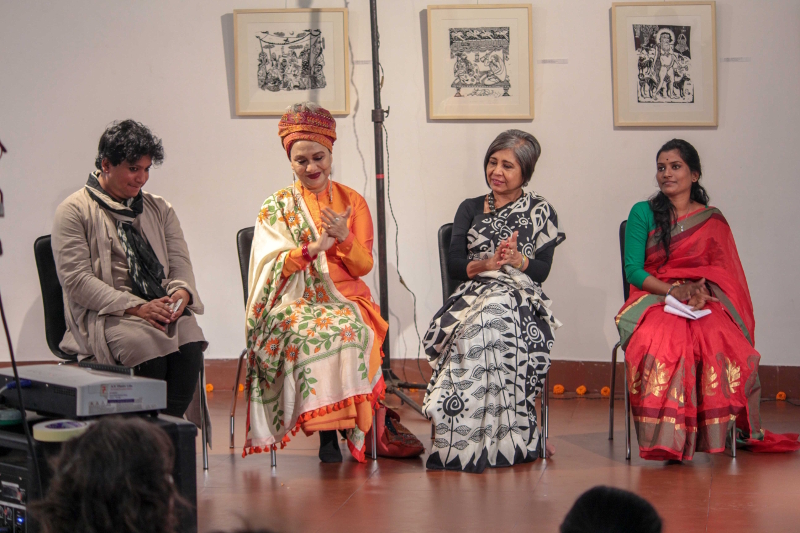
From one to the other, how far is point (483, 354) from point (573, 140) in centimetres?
185

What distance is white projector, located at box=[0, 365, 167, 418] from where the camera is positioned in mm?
1800

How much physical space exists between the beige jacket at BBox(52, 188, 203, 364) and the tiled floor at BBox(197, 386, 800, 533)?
662 millimetres

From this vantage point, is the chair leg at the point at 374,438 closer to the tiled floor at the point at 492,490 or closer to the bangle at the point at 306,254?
the tiled floor at the point at 492,490

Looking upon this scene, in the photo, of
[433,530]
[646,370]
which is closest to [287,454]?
[433,530]

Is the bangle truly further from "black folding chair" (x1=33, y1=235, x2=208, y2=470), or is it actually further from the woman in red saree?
the woman in red saree

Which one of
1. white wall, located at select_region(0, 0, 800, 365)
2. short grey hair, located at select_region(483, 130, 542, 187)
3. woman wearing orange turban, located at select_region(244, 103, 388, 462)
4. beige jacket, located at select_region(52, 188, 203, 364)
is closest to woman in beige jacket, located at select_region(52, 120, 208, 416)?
beige jacket, located at select_region(52, 188, 203, 364)

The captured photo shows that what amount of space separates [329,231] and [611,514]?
91.4 inches

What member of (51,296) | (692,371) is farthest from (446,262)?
(51,296)

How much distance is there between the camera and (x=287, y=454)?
345 cm

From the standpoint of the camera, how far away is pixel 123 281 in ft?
10.3

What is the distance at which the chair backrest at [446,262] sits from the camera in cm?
366

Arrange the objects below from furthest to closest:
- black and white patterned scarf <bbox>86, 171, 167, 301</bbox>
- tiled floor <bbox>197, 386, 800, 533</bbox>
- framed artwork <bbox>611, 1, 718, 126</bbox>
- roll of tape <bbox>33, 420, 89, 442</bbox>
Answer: framed artwork <bbox>611, 1, 718, 126</bbox> → black and white patterned scarf <bbox>86, 171, 167, 301</bbox> → tiled floor <bbox>197, 386, 800, 533</bbox> → roll of tape <bbox>33, 420, 89, 442</bbox>

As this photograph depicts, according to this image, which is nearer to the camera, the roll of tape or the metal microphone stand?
the roll of tape

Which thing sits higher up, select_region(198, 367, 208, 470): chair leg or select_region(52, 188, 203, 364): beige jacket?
select_region(52, 188, 203, 364): beige jacket
